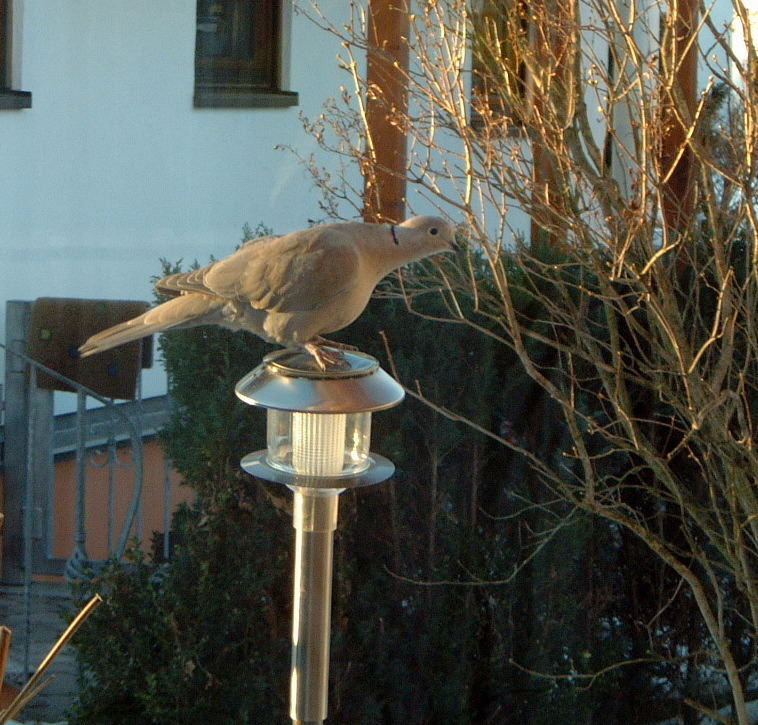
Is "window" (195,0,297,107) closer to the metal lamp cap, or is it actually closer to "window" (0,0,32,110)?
"window" (0,0,32,110)

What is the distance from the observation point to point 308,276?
2.02 m

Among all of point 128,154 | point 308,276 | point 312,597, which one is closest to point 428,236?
point 308,276

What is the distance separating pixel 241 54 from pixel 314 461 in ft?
8.01

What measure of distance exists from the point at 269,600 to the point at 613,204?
1573 mm

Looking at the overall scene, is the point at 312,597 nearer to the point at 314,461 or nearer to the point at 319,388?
the point at 314,461

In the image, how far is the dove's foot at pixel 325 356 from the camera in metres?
1.81

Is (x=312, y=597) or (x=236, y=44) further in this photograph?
(x=236, y=44)

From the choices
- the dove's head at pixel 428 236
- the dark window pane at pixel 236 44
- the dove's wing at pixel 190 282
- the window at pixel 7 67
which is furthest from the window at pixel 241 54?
the dove's head at pixel 428 236

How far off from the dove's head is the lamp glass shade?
353 mm

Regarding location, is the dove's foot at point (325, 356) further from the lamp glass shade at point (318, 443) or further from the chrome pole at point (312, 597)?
the chrome pole at point (312, 597)

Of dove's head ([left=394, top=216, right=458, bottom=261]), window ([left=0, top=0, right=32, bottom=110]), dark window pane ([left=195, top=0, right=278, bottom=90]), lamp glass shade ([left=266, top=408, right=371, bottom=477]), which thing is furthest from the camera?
dark window pane ([left=195, top=0, right=278, bottom=90])

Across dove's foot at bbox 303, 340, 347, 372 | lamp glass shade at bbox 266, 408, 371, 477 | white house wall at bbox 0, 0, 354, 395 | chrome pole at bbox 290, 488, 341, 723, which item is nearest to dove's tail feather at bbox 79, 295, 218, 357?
dove's foot at bbox 303, 340, 347, 372

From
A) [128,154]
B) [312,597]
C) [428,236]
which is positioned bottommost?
[312,597]

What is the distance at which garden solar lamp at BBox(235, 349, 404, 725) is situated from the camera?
171cm
